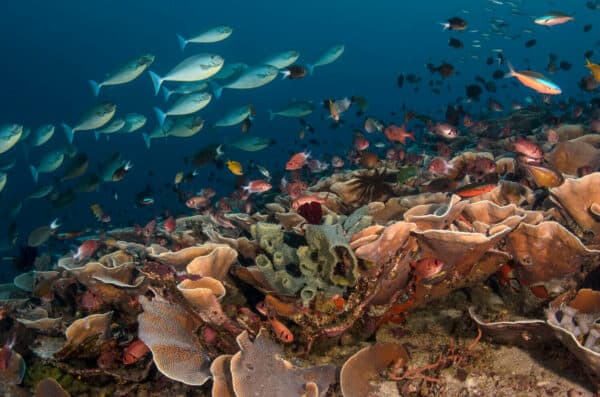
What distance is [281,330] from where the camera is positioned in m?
2.81

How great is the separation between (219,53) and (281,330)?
372 ft

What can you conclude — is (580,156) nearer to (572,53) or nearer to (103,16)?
(103,16)

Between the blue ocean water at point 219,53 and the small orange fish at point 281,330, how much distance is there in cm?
3729

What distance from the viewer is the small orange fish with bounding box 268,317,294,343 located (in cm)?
281

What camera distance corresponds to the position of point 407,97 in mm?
109750

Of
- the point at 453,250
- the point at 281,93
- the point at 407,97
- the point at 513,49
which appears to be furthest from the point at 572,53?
the point at 453,250

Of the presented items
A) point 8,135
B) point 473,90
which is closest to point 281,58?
point 473,90

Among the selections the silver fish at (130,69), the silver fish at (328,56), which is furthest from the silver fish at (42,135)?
the silver fish at (328,56)

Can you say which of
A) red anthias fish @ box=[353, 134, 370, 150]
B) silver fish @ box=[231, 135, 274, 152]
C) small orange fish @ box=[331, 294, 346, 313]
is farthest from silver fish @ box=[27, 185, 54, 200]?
small orange fish @ box=[331, 294, 346, 313]

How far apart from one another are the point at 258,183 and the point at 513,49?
503 feet

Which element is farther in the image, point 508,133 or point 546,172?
point 508,133

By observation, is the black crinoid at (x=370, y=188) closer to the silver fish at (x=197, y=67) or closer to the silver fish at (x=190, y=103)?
the silver fish at (x=197, y=67)

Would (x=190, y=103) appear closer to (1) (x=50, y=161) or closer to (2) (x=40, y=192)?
(1) (x=50, y=161)

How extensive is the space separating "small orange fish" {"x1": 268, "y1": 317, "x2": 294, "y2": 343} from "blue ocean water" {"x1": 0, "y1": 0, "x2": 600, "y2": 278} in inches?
1468
